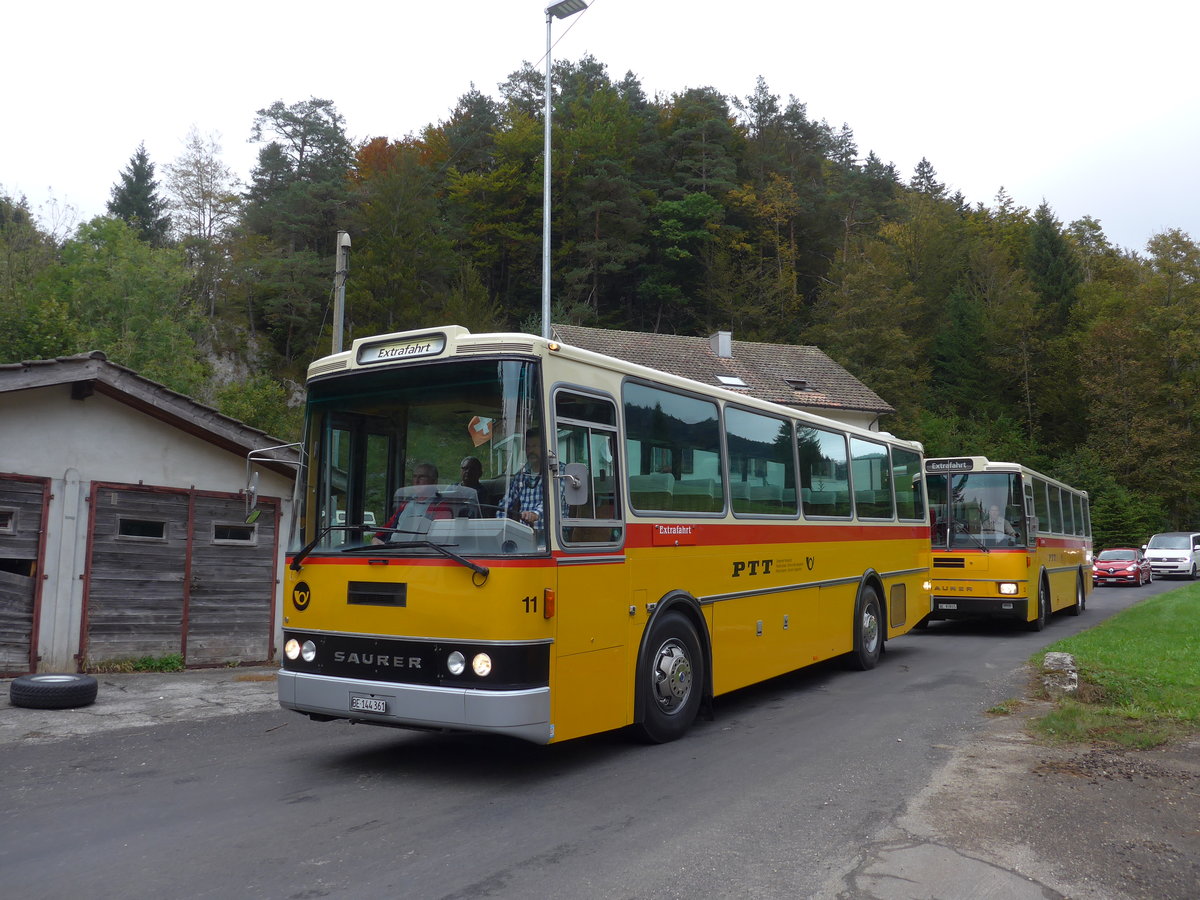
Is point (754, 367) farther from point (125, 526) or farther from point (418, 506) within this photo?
point (418, 506)

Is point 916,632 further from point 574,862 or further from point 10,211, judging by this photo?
point 10,211

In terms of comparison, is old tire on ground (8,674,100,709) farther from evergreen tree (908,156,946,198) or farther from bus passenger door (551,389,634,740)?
evergreen tree (908,156,946,198)

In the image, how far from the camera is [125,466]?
40.5 feet

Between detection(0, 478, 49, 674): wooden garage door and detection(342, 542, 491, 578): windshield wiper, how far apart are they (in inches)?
265

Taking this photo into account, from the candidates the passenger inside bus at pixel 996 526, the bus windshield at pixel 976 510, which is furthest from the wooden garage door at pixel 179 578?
the passenger inside bus at pixel 996 526

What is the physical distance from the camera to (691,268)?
5603cm

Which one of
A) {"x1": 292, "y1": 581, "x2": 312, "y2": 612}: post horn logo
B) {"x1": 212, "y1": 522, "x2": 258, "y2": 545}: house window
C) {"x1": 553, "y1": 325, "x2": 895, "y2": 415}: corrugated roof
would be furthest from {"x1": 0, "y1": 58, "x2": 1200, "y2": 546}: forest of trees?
{"x1": 292, "y1": 581, "x2": 312, "y2": 612}: post horn logo

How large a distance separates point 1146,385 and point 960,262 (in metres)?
17.7

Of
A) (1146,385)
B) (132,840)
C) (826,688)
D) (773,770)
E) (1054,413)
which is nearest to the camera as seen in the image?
(132,840)

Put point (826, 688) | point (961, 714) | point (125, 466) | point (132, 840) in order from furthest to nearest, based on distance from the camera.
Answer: point (125, 466), point (826, 688), point (961, 714), point (132, 840)

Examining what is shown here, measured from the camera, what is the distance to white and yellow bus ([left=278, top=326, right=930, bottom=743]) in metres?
6.23

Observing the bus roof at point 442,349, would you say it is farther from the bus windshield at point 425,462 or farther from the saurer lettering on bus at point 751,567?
the saurer lettering on bus at point 751,567

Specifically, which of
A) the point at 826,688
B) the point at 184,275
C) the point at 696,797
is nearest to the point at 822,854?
the point at 696,797

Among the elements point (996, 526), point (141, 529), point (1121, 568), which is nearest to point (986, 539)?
point (996, 526)
